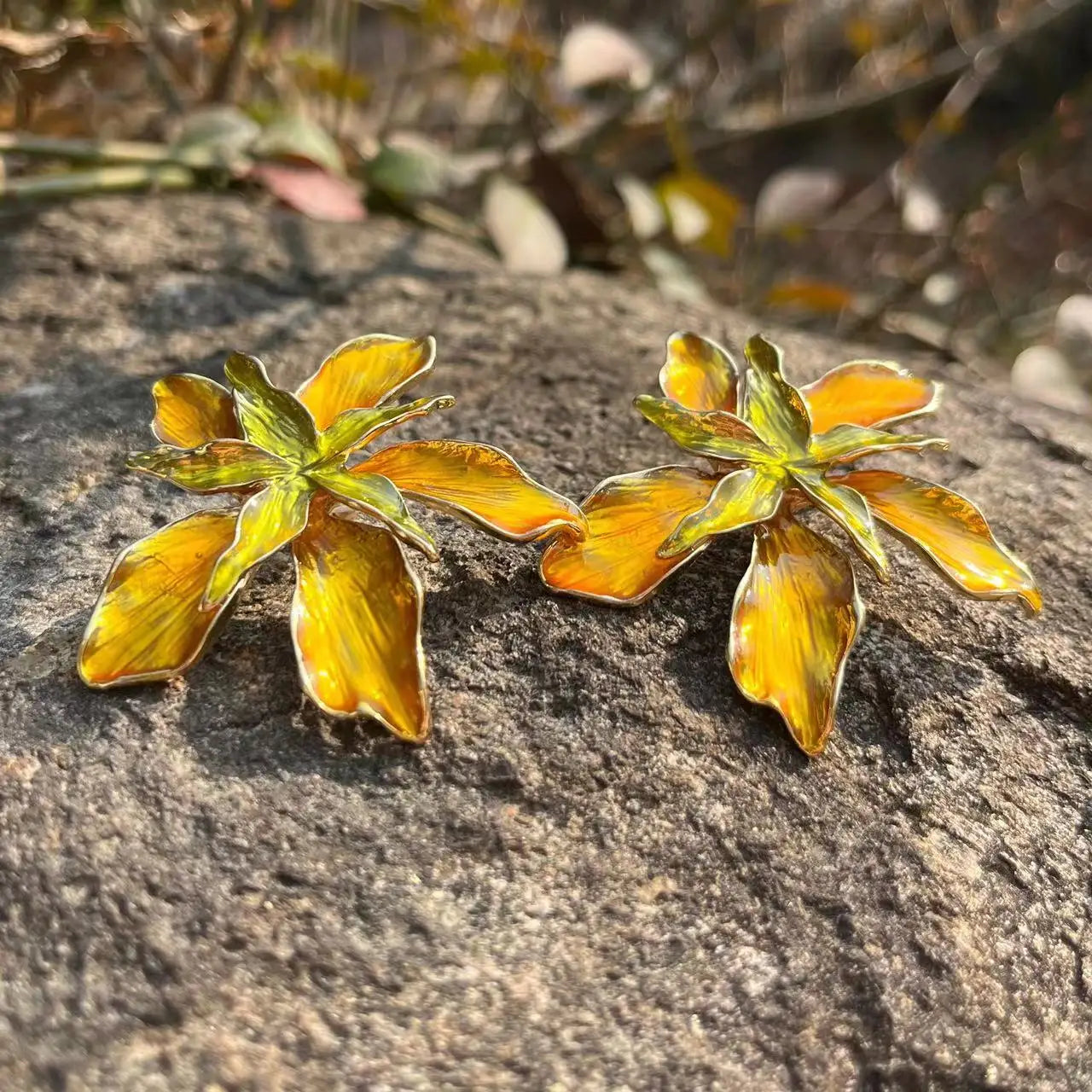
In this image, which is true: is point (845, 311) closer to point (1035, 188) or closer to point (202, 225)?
point (1035, 188)

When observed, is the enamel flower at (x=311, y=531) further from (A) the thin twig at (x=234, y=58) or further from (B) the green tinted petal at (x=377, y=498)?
(A) the thin twig at (x=234, y=58)

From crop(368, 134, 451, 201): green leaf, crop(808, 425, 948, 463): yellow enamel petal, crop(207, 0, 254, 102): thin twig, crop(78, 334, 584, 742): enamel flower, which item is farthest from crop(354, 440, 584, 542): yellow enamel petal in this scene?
crop(207, 0, 254, 102): thin twig

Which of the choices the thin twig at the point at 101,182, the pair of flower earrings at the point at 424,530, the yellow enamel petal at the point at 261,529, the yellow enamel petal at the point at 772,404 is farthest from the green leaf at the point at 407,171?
the yellow enamel petal at the point at 261,529

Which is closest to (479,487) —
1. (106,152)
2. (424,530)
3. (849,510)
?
(424,530)

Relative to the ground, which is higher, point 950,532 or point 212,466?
point 950,532

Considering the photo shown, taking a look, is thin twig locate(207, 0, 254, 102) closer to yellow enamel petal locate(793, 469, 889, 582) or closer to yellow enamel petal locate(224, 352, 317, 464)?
yellow enamel petal locate(224, 352, 317, 464)

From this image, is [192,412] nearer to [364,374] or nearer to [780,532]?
[364,374]
